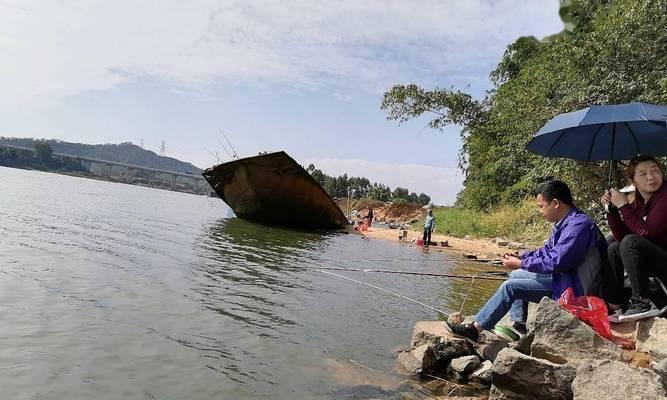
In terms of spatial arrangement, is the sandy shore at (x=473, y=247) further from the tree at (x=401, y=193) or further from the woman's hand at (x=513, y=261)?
the tree at (x=401, y=193)

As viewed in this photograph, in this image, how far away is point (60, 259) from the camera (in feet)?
29.1

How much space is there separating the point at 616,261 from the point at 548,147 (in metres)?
1.47

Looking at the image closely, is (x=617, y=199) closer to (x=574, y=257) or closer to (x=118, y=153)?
(x=574, y=257)

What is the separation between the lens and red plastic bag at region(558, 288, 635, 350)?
4047 millimetres

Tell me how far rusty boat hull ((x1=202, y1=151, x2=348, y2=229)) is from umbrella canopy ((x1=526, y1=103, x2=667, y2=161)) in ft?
50.6

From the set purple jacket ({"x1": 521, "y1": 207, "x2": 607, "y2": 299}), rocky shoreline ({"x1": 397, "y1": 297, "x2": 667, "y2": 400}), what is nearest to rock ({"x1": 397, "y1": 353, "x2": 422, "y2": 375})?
rocky shoreline ({"x1": 397, "y1": 297, "x2": 667, "y2": 400})

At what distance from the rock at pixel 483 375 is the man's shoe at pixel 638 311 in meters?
1.19

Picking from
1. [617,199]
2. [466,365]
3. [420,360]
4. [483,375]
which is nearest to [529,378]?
[483,375]

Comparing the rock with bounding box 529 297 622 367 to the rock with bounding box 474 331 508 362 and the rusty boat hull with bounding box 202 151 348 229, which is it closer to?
the rock with bounding box 474 331 508 362

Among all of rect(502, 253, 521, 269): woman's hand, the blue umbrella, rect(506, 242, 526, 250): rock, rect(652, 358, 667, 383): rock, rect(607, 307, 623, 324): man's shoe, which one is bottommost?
rect(652, 358, 667, 383): rock

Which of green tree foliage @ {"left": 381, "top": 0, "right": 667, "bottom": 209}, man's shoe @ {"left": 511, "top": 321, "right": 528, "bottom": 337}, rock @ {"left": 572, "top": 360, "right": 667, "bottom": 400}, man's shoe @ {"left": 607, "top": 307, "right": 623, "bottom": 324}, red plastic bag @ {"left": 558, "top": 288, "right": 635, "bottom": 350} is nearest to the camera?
rock @ {"left": 572, "top": 360, "right": 667, "bottom": 400}

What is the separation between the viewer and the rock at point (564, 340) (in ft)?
12.3

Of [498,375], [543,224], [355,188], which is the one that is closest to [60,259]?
[498,375]

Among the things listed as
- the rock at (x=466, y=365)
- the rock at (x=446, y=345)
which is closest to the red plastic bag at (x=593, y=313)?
the rock at (x=466, y=365)
